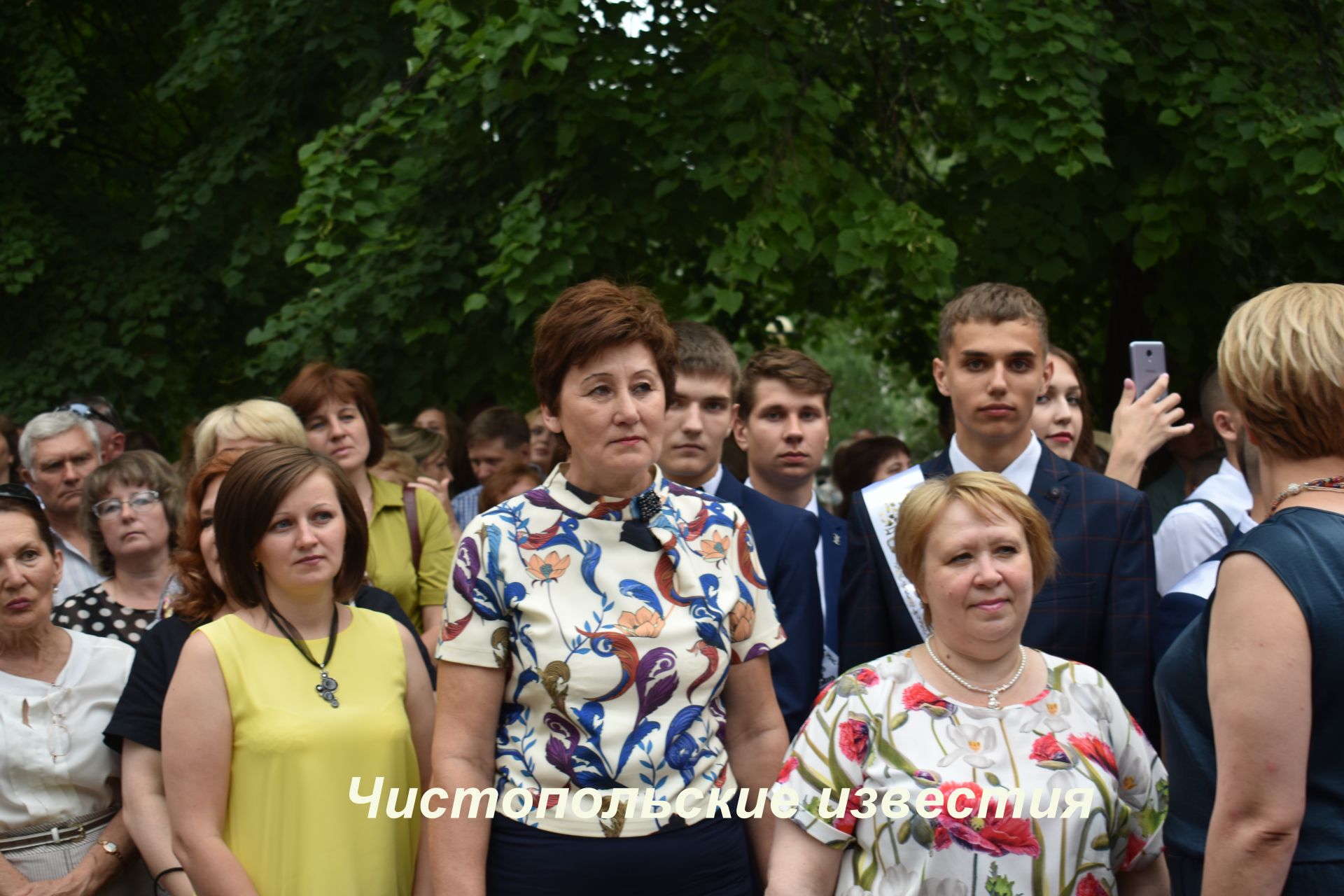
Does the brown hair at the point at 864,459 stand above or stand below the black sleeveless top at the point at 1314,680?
above

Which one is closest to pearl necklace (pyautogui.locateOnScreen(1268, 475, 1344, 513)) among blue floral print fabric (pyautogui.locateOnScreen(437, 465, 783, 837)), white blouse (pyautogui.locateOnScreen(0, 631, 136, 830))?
blue floral print fabric (pyautogui.locateOnScreen(437, 465, 783, 837))

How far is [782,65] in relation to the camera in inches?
293

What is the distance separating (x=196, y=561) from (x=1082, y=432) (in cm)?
331

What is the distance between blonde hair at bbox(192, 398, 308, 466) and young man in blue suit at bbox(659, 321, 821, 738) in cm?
134

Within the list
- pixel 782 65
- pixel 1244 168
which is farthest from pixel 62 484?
pixel 1244 168

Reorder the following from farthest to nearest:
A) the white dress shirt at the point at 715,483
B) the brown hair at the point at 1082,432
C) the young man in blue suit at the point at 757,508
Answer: the brown hair at the point at 1082,432
the white dress shirt at the point at 715,483
the young man in blue suit at the point at 757,508

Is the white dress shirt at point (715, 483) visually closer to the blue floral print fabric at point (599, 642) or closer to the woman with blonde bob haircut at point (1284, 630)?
the blue floral print fabric at point (599, 642)

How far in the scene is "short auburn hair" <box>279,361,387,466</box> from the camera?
5.54 metres

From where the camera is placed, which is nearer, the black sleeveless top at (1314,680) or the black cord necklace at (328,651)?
the black sleeveless top at (1314,680)

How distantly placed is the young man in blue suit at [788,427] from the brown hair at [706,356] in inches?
5.1

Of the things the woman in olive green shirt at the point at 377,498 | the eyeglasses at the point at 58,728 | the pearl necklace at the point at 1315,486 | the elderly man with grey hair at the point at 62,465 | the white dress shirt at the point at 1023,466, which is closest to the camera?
the pearl necklace at the point at 1315,486

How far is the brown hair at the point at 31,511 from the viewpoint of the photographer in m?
4.14

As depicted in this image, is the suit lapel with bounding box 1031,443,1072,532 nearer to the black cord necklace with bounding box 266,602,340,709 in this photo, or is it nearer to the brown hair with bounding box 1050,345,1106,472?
the brown hair with bounding box 1050,345,1106,472

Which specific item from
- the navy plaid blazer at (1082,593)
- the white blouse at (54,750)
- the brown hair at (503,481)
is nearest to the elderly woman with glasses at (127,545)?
the white blouse at (54,750)
